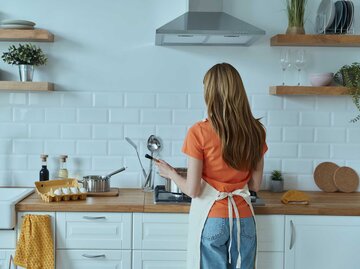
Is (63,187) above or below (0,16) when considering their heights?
below

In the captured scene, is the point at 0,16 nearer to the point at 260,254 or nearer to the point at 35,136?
the point at 35,136

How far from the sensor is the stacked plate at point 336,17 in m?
3.45

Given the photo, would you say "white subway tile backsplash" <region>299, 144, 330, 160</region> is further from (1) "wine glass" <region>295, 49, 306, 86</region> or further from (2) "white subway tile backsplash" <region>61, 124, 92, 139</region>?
(2) "white subway tile backsplash" <region>61, 124, 92, 139</region>

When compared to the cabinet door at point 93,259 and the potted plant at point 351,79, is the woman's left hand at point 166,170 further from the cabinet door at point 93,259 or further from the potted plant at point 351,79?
the potted plant at point 351,79

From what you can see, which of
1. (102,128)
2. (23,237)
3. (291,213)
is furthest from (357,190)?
(23,237)

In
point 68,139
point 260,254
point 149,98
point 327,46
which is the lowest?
point 260,254

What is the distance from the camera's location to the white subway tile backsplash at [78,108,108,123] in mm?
3553

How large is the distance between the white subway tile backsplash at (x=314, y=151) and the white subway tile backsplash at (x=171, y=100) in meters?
0.84

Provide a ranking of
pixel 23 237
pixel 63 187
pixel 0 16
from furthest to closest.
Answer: pixel 0 16 → pixel 63 187 → pixel 23 237

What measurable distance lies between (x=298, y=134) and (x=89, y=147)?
4.48 feet

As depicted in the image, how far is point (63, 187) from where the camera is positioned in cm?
327

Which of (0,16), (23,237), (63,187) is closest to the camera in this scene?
(23,237)

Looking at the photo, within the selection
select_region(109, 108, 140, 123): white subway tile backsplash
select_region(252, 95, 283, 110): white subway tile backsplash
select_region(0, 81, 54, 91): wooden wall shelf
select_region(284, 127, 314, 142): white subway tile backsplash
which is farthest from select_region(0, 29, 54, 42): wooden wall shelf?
select_region(284, 127, 314, 142): white subway tile backsplash

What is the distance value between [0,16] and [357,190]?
2563 millimetres
